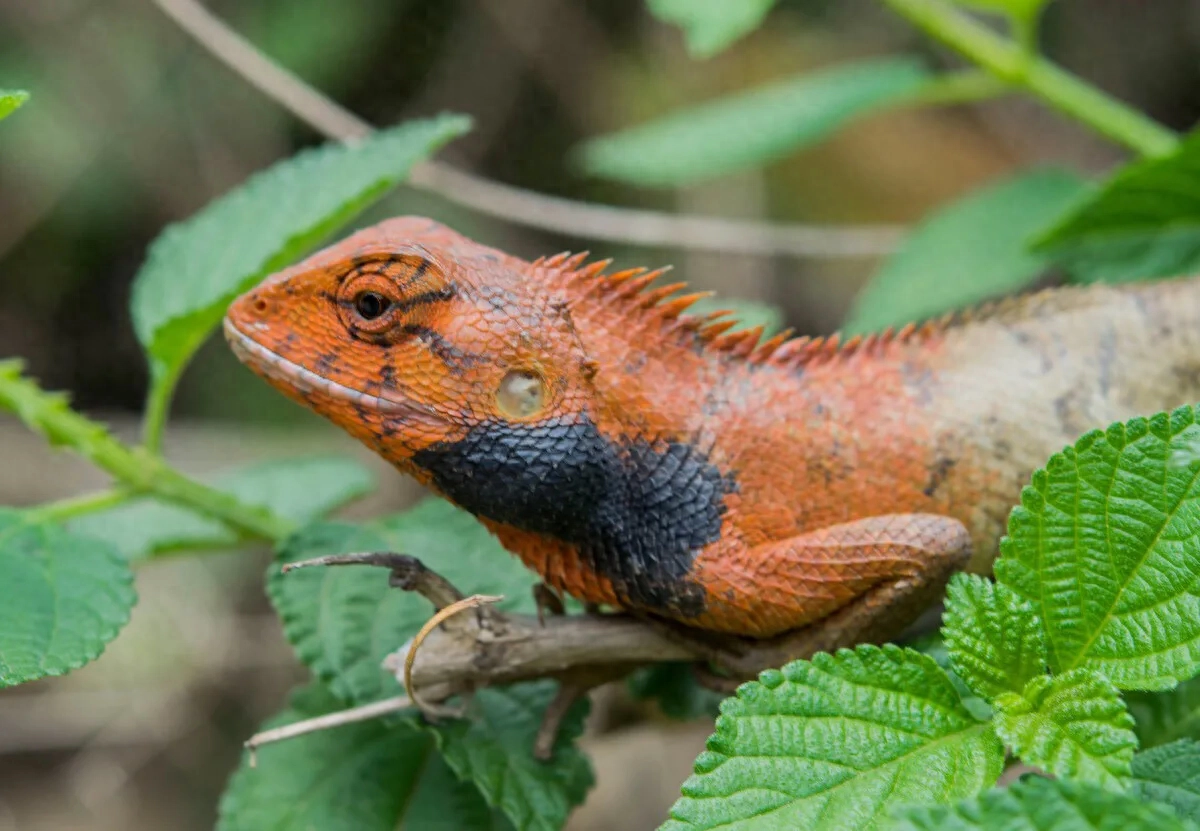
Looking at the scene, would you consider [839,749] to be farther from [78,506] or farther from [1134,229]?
[1134,229]

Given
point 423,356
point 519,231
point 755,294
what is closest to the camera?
point 423,356

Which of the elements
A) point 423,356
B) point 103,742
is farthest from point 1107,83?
point 103,742

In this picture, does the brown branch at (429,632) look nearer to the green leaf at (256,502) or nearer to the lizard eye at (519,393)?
the lizard eye at (519,393)

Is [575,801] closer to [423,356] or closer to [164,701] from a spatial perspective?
[423,356]

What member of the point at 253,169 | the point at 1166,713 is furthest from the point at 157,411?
the point at 253,169

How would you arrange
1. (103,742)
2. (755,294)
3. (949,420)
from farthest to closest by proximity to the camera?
(755,294)
(103,742)
(949,420)
